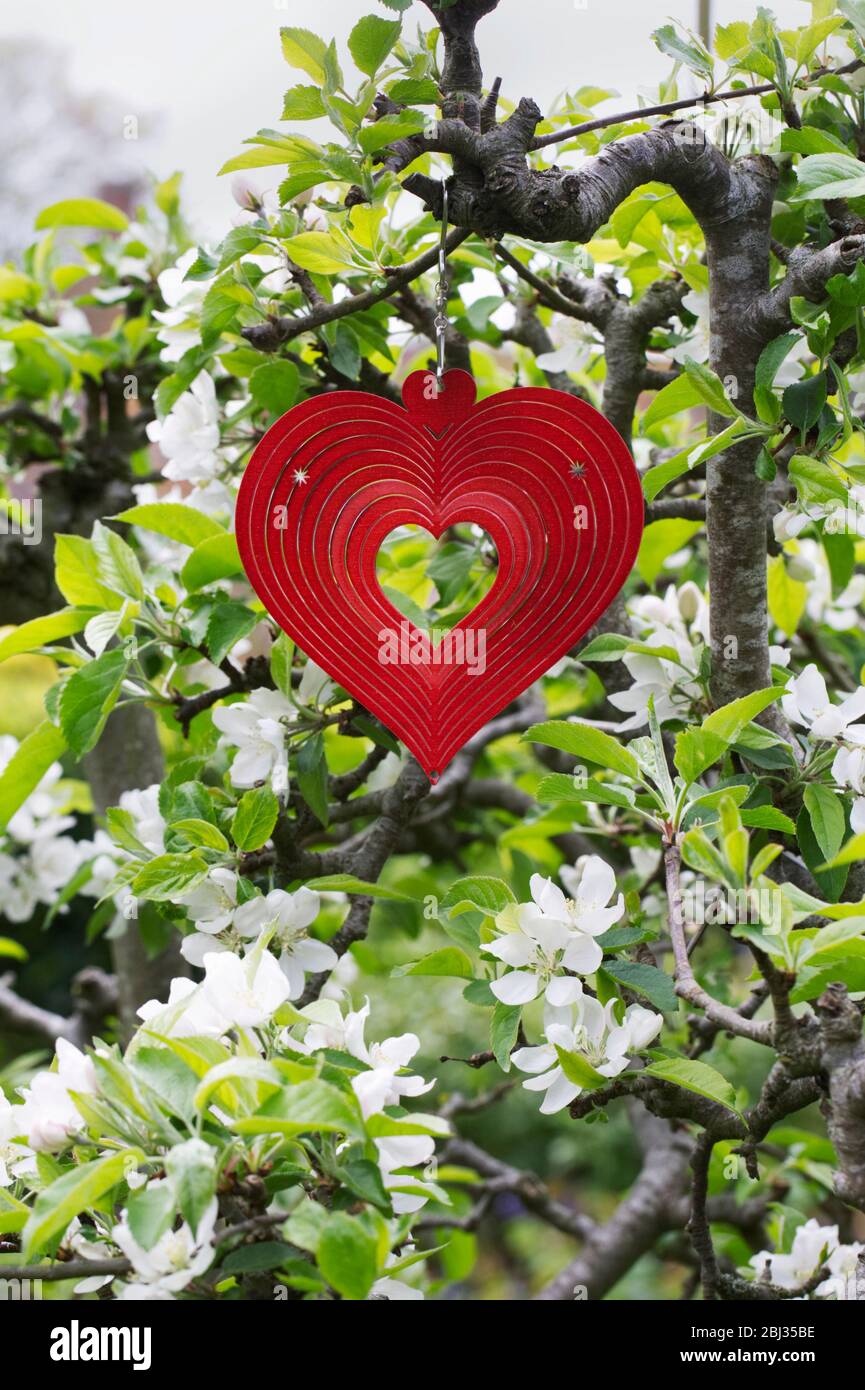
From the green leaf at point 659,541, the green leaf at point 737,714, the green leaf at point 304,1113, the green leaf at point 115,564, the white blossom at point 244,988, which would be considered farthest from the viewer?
the green leaf at point 659,541

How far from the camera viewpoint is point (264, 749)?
937mm

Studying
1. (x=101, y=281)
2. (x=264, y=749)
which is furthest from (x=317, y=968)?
(x=101, y=281)

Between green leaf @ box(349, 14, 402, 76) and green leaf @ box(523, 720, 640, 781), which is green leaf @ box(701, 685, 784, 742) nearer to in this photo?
green leaf @ box(523, 720, 640, 781)

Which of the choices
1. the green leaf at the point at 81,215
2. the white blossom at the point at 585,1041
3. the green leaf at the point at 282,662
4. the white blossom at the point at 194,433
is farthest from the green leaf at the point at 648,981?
the green leaf at the point at 81,215

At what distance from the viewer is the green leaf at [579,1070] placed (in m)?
0.72

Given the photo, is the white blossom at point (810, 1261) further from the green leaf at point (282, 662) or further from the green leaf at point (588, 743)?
the green leaf at point (282, 662)

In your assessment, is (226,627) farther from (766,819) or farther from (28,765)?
(766,819)

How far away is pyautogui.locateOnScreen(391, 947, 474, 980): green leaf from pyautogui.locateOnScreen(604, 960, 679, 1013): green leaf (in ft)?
0.30

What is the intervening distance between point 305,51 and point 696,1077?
2.14 ft

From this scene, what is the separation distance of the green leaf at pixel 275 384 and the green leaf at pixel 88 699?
0.75ft

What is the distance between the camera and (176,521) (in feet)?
3.30

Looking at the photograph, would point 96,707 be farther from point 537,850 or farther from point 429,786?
point 537,850

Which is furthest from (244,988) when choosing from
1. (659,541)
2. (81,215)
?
(81,215)

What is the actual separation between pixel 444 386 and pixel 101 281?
35.5 inches
